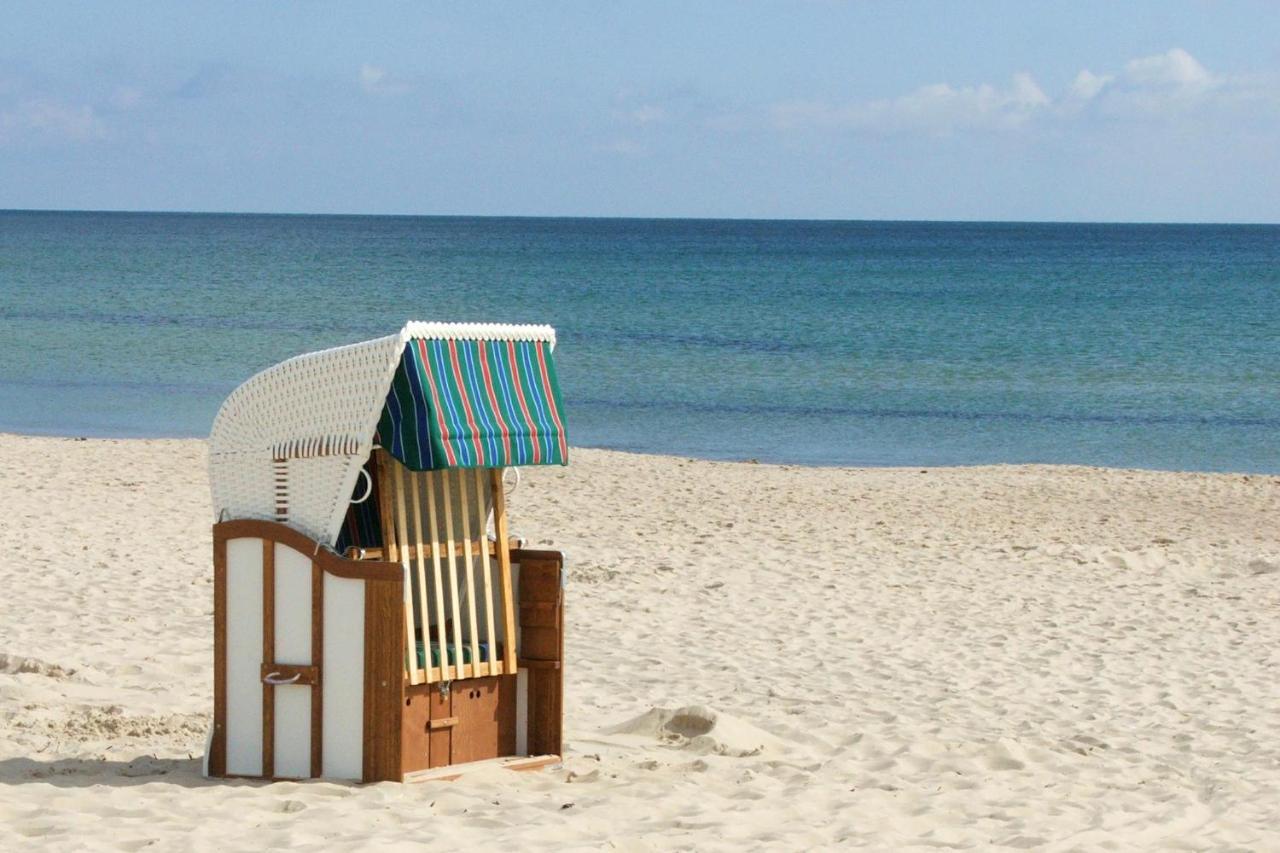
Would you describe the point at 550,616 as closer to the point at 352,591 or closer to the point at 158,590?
the point at 352,591

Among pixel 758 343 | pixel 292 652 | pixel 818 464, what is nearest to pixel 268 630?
pixel 292 652

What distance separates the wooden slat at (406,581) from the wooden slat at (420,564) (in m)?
0.03

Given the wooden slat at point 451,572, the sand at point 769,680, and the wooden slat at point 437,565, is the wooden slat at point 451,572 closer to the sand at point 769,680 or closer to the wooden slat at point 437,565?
Result: the wooden slat at point 437,565

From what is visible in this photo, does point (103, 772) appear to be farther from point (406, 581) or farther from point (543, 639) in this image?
point (543, 639)

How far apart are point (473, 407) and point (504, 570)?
78 cm

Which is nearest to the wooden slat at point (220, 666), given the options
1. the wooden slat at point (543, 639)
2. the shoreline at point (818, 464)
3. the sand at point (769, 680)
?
the sand at point (769, 680)

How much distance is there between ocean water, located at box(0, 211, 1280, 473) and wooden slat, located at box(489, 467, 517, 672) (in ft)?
54.6

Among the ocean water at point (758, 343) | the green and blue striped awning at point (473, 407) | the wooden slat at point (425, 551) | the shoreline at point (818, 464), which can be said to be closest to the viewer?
the green and blue striped awning at point (473, 407)

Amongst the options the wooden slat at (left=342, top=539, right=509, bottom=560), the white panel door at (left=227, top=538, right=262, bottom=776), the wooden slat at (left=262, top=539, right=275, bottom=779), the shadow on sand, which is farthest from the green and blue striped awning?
the shadow on sand

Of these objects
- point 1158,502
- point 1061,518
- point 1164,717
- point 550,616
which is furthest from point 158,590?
point 1158,502

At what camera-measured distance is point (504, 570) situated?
658 cm

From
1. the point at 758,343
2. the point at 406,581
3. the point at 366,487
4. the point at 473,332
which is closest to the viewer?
the point at 406,581

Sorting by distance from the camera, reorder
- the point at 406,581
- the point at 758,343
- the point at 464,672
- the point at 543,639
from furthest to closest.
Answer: the point at 758,343 → the point at 543,639 → the point at 464,672 → the point at 406,581

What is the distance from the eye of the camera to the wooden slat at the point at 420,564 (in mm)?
6285
